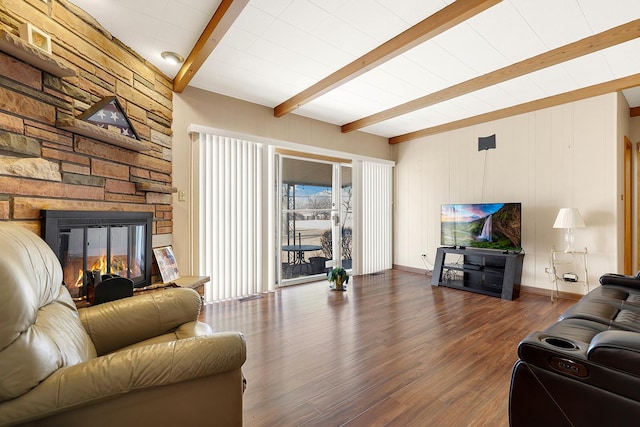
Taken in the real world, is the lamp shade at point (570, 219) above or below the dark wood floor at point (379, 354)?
above

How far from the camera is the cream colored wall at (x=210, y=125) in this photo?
11.1ft

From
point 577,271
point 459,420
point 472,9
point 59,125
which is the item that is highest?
point 472,9

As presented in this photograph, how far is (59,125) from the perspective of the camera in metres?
1.98

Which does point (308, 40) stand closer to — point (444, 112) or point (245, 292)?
point (444, 112)

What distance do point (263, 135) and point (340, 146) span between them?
1.47 meters

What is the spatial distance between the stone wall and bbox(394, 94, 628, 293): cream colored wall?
4.16m

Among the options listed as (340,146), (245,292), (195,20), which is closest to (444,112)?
(340,146)

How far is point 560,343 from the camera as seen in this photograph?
1.23 meters

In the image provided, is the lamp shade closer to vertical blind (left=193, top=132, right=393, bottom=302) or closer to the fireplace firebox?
vertical blind (left=193, top=132, right=393, bottom=302)

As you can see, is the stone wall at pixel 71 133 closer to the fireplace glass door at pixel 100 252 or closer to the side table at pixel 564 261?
the fireplace glass door at pixel 100 252

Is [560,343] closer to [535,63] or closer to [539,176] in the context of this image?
[535,63]

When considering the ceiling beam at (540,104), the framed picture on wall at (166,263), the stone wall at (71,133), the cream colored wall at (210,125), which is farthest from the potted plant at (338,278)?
the ceiling beam at (540,104)

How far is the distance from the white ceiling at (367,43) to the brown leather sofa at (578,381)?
2.23 meters

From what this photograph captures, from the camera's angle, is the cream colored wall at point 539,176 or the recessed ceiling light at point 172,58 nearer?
the recessed ceiling light at point 172,58
